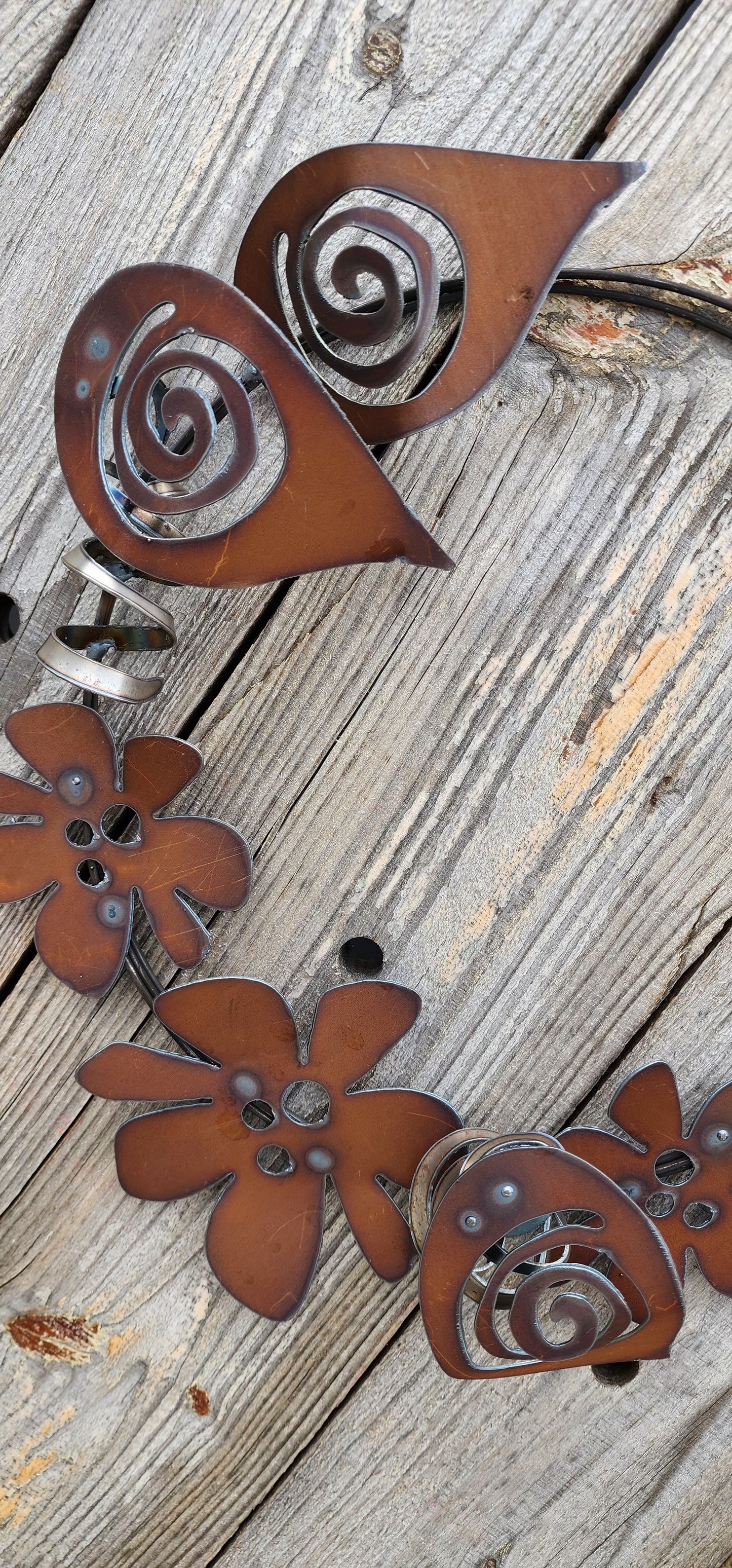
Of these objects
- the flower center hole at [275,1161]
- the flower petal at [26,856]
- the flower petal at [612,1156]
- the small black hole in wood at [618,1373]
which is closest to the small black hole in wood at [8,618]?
the flower petal at [26,856]

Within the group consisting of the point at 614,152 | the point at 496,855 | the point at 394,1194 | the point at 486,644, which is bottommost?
the point at 394,1194

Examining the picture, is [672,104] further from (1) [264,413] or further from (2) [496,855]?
(2) [496,855]

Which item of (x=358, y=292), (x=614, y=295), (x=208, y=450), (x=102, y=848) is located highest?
(x=614, y=295)

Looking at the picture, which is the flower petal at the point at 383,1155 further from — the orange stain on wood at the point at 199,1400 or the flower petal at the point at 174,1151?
the orange stain on wood at the point at 199,1400

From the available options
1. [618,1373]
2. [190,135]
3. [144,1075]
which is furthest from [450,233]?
[618,1373]

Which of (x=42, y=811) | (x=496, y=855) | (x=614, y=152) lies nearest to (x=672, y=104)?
(x=614, y=152)

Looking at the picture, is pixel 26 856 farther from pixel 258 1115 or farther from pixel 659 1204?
pixel 659 1204

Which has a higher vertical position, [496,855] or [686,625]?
[686,625]
